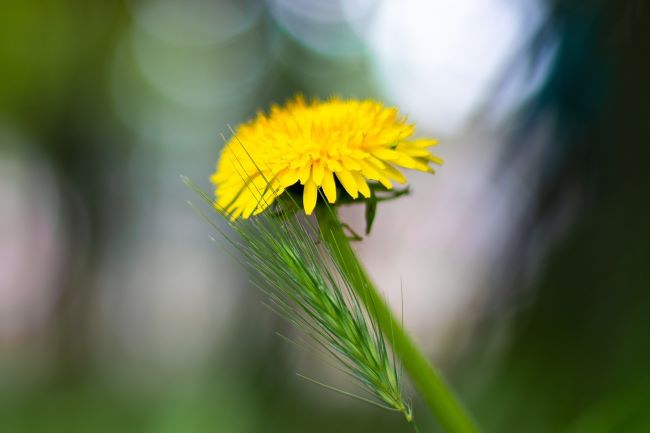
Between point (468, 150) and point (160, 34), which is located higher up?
point (160, 34)

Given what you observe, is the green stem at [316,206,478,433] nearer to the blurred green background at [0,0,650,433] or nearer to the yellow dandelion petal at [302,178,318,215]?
the yellow dandelion petal at [302,178,318,215]

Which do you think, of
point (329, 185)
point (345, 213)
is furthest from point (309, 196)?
point (345, 213)

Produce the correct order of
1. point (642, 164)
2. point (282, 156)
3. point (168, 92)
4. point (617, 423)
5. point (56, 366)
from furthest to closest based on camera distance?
point (168, 92) → point (56, 366) → point (642, 164) → point (617, 423) → point (282, 156)

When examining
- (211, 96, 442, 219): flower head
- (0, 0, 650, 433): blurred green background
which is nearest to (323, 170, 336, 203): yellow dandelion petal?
(211, 96, 442, 219): flower head

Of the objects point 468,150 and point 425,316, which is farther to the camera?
point 425,316

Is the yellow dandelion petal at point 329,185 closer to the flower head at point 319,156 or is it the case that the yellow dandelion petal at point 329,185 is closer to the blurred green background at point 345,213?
the flower head at point 319,156

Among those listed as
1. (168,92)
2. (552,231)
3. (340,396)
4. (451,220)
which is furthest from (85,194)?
(552,231)

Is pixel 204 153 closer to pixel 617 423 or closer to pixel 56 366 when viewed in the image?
pixel 56 366

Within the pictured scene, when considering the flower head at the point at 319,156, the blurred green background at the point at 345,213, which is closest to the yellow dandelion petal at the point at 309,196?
the flower head at the point at 319,156
